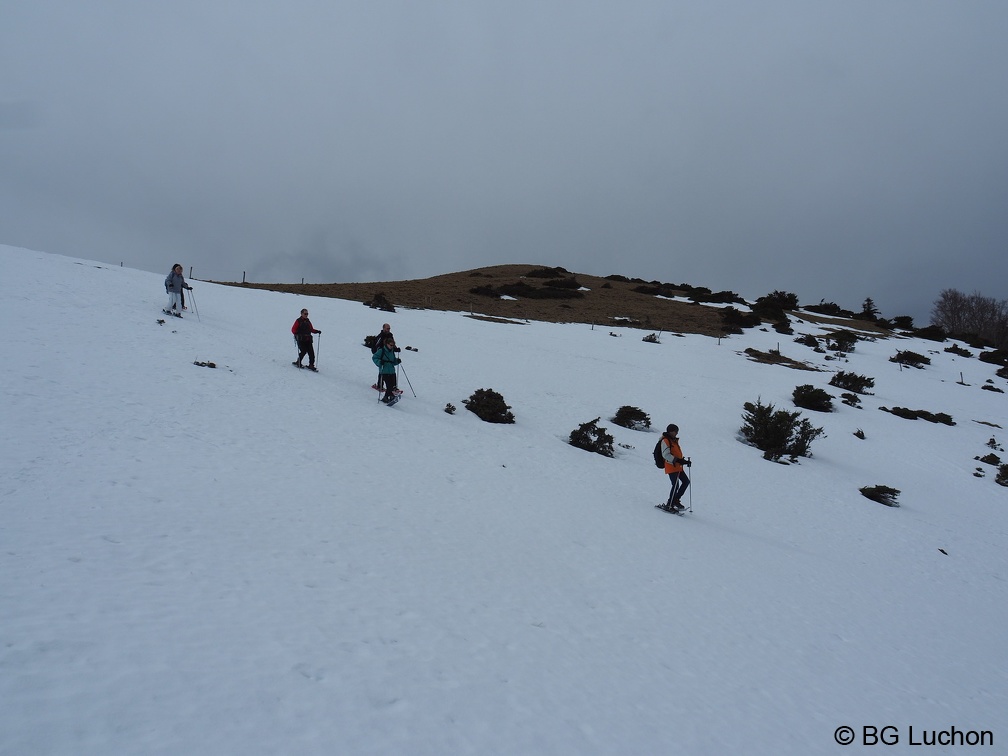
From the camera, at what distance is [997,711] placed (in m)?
6.39

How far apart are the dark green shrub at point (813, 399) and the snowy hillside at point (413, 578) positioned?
7324mm

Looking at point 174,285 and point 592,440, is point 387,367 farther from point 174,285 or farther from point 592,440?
point 174,285

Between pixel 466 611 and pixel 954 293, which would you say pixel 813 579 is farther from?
pixel 954 293

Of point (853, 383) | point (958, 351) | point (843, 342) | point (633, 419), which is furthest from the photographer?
point (958, 351)

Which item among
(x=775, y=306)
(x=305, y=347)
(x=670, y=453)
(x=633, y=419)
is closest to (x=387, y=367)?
(x=305, y=347)

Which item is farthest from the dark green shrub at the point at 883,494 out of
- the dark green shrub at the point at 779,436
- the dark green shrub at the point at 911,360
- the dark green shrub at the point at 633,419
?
the dark green shrub at the point at 911,360

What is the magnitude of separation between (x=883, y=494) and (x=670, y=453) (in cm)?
901

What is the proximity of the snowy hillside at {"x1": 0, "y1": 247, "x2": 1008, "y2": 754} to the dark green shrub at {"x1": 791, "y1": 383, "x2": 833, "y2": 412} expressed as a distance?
7.32 meters

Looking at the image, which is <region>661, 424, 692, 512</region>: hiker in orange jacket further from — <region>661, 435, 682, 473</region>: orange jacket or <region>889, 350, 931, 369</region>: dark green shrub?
<region>889, 350, 931, 369</region>: dark green shrub

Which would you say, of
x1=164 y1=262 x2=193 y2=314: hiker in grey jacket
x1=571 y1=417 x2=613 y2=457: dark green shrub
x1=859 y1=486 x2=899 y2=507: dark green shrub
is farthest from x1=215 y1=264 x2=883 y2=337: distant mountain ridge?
x1=859 y1=486 x2=899 y2=507: dark green shrub

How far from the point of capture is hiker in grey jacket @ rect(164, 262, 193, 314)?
18.7 meters

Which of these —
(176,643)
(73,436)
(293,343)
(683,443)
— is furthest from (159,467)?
(683,443)

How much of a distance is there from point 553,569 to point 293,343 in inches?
666

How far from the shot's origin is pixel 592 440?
17141 millimetres
